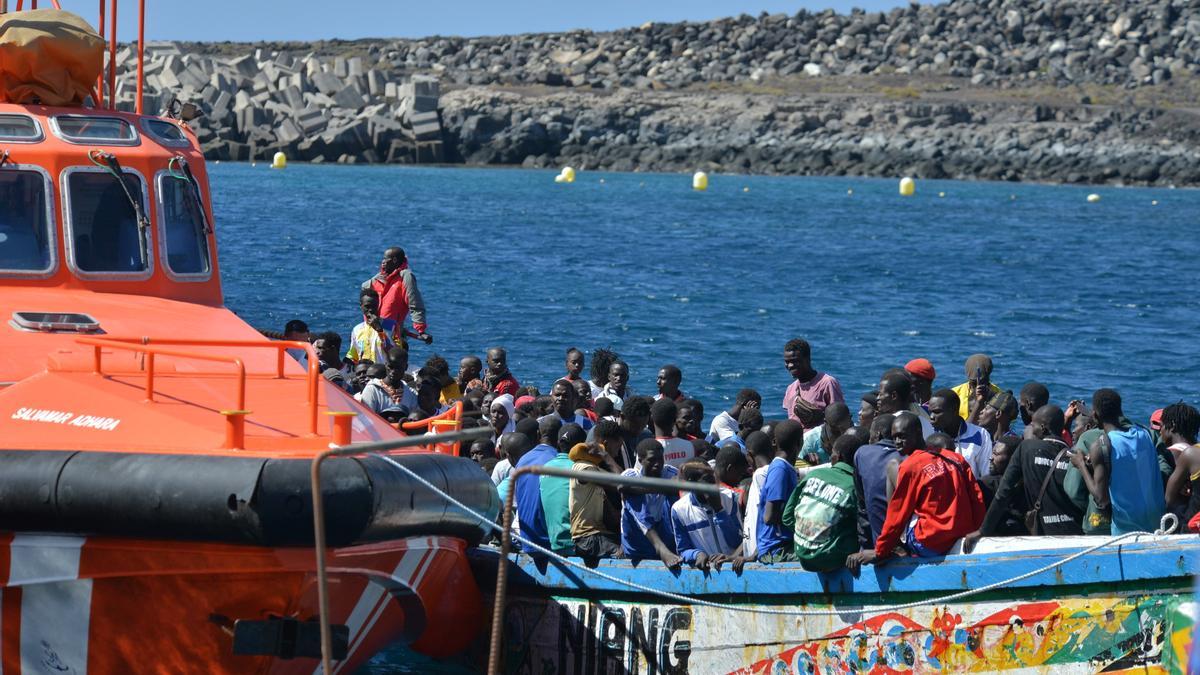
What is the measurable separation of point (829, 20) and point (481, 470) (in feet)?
425

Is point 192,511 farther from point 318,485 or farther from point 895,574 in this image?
point 895,574

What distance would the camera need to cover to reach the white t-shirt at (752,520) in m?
9.59

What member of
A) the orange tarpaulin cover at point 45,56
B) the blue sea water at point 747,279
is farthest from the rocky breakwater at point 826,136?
the orange tarpaulin cover at point 45,56

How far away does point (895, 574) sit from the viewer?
8797mm

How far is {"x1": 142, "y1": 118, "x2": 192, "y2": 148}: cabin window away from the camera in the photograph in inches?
430

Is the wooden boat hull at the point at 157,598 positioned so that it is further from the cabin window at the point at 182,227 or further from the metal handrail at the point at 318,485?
the cabin window at the point at 182,227

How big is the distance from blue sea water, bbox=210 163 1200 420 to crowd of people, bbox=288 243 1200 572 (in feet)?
38.6

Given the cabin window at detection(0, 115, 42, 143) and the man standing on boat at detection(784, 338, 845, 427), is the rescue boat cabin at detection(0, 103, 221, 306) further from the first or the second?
the man standing on boat at detection(784, 338, 845, 427)

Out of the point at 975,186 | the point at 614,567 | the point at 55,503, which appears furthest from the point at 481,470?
the point at 975,186

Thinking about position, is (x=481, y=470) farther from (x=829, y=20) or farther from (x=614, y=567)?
(x=829, y=20)

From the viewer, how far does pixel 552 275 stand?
4150 centimetres

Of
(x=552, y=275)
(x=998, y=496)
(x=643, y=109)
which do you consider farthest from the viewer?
(x=643, y=109)

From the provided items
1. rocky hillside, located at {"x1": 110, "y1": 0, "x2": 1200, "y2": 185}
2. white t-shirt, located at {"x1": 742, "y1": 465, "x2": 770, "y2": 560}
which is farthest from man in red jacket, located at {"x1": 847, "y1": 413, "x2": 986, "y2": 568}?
rocky hillside, located at {"x1": 110, "y1": 0, "x2": 1200, "y2": 185}

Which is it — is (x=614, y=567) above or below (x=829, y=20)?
below
